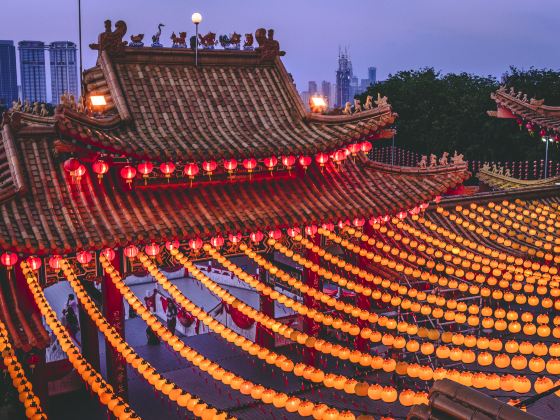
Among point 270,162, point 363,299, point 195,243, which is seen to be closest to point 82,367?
point 195,243

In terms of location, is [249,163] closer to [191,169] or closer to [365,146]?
[191,169]

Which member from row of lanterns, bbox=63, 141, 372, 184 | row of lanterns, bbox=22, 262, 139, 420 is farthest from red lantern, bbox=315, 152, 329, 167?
row of lanterns, bbox=22, 262, 139, 420

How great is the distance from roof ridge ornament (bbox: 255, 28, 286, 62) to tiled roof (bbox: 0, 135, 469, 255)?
3067 mm

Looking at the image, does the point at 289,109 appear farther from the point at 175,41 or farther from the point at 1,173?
the point at 1,173

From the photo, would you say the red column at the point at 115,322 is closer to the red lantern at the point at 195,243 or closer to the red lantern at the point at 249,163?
the red lantern at the point at 195,243

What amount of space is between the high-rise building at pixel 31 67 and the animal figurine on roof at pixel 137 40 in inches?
4651

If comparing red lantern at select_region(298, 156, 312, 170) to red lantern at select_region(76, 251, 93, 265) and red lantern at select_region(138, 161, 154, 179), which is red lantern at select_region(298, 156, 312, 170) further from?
red lantern at select_region(76, 251, 93, 265)

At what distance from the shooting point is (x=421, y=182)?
1325cm

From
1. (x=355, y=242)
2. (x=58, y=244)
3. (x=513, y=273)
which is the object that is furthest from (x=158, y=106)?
(x=513, y=273)

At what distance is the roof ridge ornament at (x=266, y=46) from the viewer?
14.0 meters

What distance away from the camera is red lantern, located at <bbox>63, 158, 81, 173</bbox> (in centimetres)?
1020

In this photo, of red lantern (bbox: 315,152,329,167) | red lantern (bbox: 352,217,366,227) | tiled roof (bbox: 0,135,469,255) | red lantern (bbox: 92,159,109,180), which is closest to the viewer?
tiled roof (bbox: 0,135,469,255)

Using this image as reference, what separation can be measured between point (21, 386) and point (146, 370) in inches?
75.2

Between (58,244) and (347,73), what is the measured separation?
151178 millimetres
